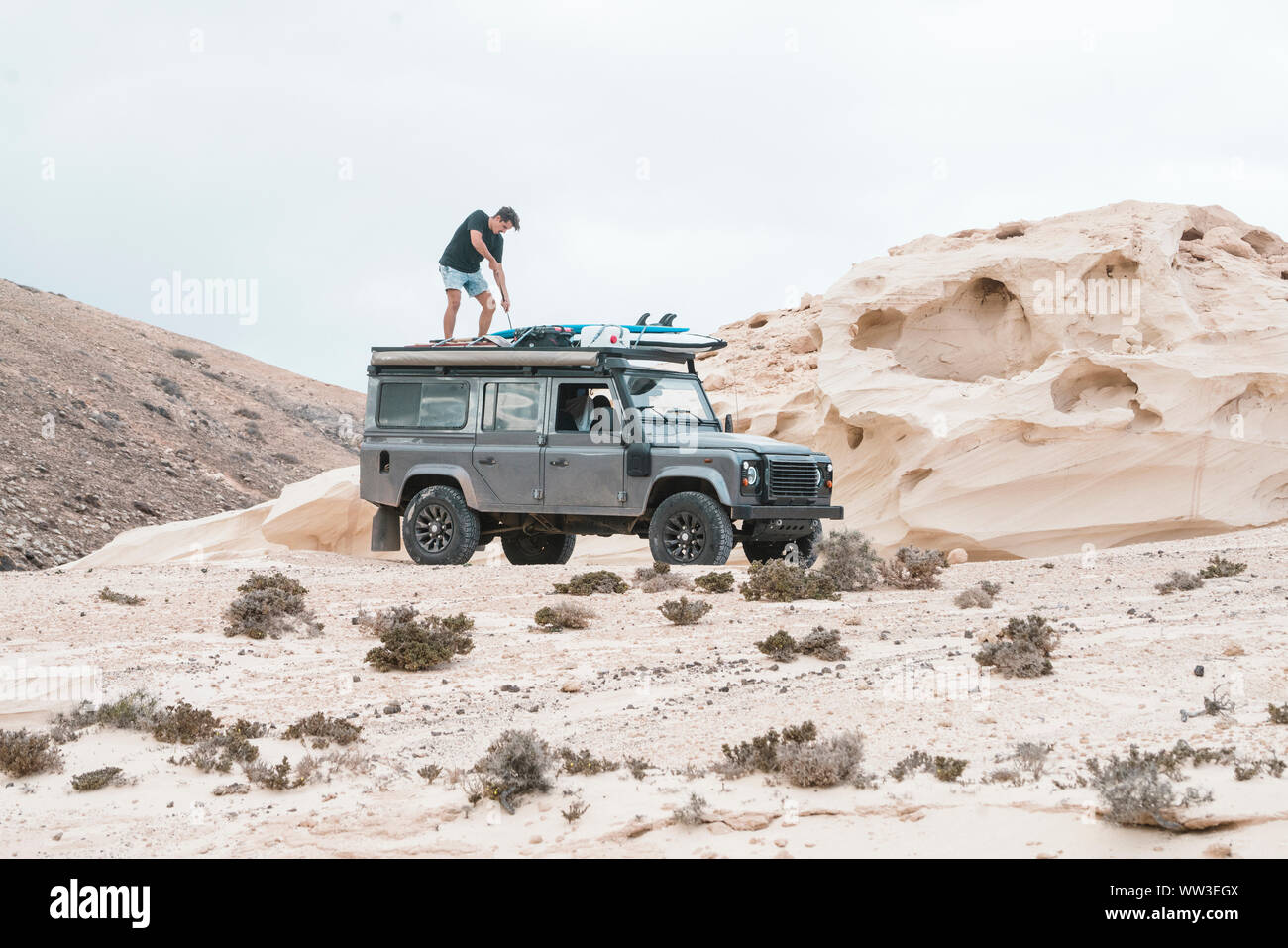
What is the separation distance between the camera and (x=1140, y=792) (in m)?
4.45

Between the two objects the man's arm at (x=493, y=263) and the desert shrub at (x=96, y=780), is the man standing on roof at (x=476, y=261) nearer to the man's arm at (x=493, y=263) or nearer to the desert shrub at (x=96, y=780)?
the man's arm at (x=493, y=263)

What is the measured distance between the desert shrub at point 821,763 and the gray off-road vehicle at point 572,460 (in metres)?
7.40

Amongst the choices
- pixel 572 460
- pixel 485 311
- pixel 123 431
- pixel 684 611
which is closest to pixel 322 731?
pixel 684 611

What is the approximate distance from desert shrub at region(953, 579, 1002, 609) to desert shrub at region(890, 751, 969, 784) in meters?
4.86

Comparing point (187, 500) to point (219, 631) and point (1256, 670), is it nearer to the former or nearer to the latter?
point (219, 631)

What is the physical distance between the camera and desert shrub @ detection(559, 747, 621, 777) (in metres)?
5.70

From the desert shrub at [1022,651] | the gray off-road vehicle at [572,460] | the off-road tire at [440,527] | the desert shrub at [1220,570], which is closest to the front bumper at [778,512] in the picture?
the gray off-road vehicle at [572,460]

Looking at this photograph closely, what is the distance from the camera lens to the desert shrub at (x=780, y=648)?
8.18 meters

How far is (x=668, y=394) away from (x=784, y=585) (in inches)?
149

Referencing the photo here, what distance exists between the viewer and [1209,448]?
1548 cm

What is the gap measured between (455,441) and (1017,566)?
6717mm

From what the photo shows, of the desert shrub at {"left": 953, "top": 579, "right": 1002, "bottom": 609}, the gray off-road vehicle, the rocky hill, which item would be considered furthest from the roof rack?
the rocky hill

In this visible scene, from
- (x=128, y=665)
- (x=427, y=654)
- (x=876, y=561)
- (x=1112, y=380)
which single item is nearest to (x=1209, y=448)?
(x=1112, y=380)

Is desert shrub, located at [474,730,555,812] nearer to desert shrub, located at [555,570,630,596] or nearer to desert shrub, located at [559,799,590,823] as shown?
desert shrub, located at [559,799,590,823]
